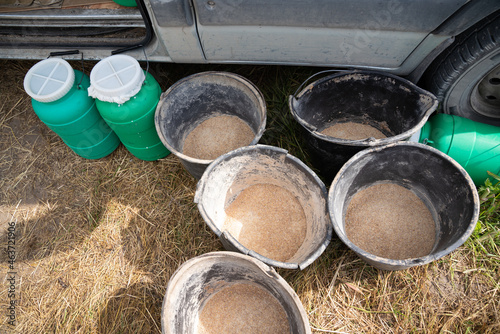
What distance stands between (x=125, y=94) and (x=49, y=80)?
0.63m

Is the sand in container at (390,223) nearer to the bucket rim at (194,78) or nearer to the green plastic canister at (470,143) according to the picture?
the green plastic canister at (470,143)

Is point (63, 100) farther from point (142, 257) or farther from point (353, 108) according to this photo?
point (353, 108)

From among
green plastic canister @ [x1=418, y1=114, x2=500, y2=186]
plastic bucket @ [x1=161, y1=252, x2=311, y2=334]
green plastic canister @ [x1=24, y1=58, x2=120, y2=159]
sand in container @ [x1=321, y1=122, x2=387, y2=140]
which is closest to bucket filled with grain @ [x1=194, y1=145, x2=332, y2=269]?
plastic bucket @ [x1=161, y1=252, x2=311, y2=334]

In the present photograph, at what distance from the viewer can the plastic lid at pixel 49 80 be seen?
248cm

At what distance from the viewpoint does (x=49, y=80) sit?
254 centimetres

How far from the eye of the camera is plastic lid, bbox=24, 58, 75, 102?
8.14 ft

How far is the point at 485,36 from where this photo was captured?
2.12 metres

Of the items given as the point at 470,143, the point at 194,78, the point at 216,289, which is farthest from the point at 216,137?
the point at 470,143

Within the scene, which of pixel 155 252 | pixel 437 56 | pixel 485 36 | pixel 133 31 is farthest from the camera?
Result: pixel 133 31

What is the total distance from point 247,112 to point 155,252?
133 cm

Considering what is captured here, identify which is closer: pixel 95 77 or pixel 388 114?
pixel 95 77

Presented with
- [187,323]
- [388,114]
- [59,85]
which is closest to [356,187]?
[388,114]

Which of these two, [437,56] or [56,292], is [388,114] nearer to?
[437,56]

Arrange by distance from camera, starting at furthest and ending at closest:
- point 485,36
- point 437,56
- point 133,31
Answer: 1. point 133,31
2. point 437,56
3. point 485,36
